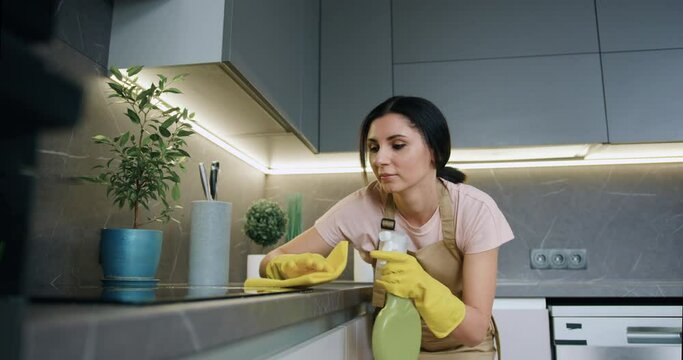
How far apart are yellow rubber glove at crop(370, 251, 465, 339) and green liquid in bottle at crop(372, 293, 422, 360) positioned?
0.02m

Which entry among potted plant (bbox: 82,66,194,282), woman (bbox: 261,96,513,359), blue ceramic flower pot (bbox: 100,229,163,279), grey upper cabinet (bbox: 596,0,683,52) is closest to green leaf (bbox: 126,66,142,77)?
potted plant (bbox: 82,66,194,282)

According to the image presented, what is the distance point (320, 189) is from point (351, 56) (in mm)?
579

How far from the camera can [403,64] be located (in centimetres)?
190

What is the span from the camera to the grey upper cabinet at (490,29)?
183cm

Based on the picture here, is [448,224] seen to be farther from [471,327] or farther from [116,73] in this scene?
[116,73]

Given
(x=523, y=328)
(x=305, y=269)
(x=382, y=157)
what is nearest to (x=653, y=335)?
(x=523, y=328)

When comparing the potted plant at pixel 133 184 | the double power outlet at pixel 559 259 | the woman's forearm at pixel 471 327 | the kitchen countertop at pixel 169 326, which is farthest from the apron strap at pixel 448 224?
the double power outlet at pixel 559 259

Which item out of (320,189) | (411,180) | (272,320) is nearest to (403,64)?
(320,189)

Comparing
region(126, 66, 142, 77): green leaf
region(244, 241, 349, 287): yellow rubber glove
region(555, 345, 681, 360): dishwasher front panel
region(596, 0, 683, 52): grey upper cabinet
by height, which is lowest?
region(555, 345, 681, 360): dishwasher front panel

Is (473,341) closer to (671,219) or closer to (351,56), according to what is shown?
(351,56)

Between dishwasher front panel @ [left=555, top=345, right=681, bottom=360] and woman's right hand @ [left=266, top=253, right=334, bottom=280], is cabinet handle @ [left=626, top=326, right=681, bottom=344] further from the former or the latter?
woman's right hand @ [left=266, top=253, right=334, bottom=280]

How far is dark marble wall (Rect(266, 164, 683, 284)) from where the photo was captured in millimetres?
1957

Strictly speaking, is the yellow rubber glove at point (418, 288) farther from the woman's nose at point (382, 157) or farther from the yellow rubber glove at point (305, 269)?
the woman's nose at point (382, 157)

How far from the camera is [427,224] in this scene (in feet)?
3.86
